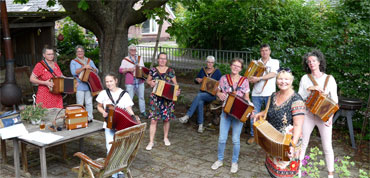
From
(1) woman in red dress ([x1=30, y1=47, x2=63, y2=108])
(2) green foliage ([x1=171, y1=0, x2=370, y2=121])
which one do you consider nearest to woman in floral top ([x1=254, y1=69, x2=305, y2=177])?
(2) green foliage ([x1=171, y1=0, x2=370, y2=121])

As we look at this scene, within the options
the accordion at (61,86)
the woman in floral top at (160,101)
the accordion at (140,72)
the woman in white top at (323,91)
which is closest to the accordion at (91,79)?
the accordion at (61,86)

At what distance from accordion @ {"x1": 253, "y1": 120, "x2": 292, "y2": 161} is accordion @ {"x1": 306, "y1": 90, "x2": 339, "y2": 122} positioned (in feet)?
3.81

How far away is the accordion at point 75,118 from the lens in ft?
17.2

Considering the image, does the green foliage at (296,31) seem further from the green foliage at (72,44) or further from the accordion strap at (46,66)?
the green foliage at (72,44)

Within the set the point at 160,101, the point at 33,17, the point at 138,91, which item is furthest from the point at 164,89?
the point at 33,17

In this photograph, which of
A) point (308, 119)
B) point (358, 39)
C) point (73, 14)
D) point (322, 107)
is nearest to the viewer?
point (322, 107)

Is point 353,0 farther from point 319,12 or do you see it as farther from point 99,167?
point 99,167

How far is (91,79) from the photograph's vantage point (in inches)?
297

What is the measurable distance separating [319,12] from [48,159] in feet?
40.3

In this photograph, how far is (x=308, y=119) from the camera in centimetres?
529

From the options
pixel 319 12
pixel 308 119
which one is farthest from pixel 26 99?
pixel 319 12

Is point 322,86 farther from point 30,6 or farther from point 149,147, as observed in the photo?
point 30,6

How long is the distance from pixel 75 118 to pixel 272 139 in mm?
2928

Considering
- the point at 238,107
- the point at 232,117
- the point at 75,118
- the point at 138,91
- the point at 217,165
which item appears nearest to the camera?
the point at 75,118
